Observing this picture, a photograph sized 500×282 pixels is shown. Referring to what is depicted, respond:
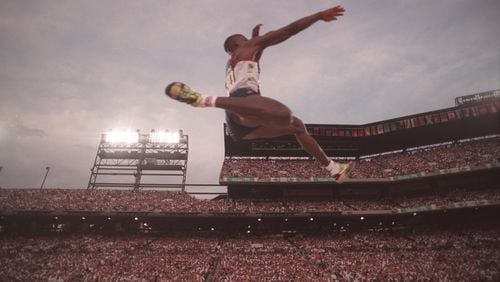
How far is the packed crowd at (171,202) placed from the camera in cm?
3039

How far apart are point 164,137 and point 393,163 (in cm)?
2903

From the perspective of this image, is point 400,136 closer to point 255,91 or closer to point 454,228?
point 454,228

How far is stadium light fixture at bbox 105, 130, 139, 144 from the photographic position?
3934 centimetres

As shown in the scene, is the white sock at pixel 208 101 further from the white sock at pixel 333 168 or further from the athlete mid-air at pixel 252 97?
the white sock at pixel 333 168

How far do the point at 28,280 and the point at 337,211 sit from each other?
26.2 m

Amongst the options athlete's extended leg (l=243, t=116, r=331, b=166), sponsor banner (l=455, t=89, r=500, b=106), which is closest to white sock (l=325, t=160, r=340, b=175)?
athlete's extended leg (l=243, t=116, r=331, b=166)

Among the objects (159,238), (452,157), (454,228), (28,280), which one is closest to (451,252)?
(454,228)

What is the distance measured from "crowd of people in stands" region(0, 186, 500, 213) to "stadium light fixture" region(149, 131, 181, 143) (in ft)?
23.2

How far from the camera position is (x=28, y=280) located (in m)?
21.0

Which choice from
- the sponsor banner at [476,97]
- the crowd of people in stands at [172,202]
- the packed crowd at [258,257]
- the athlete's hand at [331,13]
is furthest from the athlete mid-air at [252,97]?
the sponsor banner at [476,97]

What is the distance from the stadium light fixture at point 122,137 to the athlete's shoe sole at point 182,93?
37.2 metres

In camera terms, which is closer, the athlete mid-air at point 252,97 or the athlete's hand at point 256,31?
the athlete mid-air at point 252,97

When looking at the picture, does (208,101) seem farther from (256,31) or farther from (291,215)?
(291,215)

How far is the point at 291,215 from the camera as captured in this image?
99.8 feet
